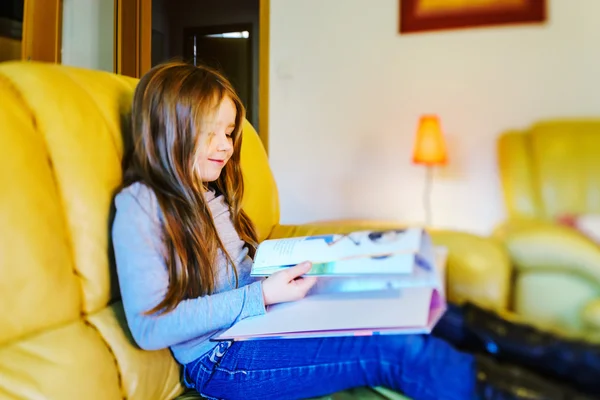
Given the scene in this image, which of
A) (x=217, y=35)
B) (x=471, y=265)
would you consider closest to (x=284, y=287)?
(x=471, y=265)

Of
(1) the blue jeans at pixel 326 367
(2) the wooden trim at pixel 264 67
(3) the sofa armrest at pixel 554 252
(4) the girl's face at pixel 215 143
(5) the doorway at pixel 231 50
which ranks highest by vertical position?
(5) the doorway at pixel 231 50

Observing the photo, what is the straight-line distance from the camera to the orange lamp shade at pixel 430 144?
204 cm

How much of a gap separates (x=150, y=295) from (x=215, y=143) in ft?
0.89

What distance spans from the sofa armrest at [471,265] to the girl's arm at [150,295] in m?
0.51

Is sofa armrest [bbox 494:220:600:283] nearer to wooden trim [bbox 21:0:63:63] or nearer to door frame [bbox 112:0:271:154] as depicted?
door frame [bbox 112:0:271:154]

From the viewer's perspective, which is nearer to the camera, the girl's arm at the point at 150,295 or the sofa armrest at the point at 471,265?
the girl's arm at the point at 150,295

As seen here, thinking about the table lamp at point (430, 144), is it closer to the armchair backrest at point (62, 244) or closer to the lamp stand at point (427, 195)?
the lamp stand at point (427, 195)

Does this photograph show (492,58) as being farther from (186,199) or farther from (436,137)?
(186,199)

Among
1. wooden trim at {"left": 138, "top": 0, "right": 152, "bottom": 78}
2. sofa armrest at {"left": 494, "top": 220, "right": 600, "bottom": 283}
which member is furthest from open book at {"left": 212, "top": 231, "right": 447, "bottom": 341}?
wooden trim at {"left": 138, "top": 0, "right": 152, "bottom": 78}

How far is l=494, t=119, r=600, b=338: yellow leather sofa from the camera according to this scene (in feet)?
4.18

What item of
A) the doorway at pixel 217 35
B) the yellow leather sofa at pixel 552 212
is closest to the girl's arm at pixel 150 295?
the yellow leather sofa at pixel 552 212

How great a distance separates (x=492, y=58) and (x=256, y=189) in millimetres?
1461

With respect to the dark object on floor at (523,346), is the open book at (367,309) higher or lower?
higher

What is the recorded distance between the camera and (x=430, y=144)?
2045 mm
